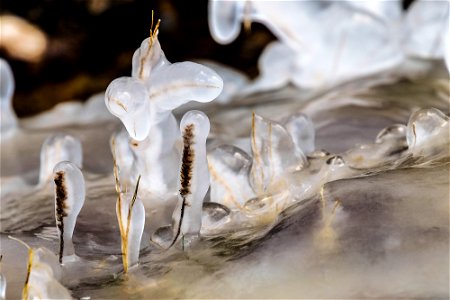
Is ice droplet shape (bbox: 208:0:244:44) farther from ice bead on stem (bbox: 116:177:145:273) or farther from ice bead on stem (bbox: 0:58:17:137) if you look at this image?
ice bead on stem (bbox: 116:177:145:273)

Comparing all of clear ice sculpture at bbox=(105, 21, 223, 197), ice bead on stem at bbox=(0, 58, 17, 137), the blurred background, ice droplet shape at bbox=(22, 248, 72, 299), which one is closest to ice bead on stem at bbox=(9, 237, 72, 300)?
ice droplet shape at bbox=(22, 248, 72, 299)

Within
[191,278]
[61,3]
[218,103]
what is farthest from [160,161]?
[61,3]

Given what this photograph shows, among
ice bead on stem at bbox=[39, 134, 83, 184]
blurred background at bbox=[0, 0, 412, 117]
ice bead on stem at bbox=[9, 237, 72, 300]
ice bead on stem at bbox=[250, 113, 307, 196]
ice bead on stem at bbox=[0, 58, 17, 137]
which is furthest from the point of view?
blurred background at bbox=[0, 0, 412, 117]

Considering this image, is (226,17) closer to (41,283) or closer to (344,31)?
(344,31)

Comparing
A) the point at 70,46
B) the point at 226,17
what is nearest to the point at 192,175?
the point at 226,17

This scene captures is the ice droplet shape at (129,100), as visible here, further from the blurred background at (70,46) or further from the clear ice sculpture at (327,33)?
the blurred background at (70,46)

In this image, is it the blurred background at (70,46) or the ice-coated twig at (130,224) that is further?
the blurred background at (70,46)

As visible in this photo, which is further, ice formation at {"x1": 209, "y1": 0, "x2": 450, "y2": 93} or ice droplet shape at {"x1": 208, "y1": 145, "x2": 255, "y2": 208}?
ice formation at {"x1": 209, "y1": 0, "x2": 450, "y2": 93}

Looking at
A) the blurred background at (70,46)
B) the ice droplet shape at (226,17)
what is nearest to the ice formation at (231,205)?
the ice droplet shape at (226,17)
